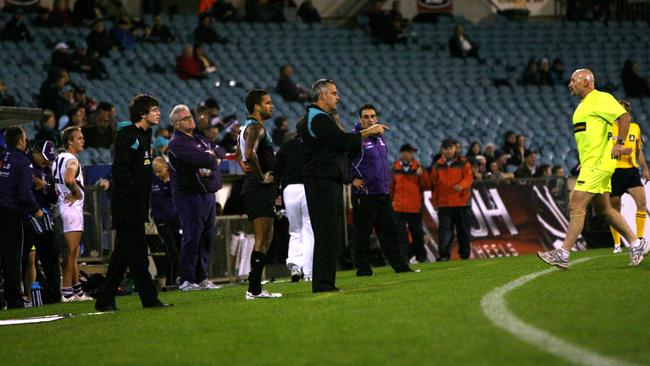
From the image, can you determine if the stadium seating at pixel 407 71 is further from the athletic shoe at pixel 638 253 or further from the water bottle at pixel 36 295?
the athletic shoe at pixel 638 253

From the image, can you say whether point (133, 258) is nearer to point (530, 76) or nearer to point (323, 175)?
point (323, 175)

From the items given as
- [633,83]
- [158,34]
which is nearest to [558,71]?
[633,83]

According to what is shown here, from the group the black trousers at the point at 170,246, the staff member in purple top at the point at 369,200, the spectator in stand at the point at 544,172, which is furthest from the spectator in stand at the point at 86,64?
the staff member in purple top at the point at 369,200

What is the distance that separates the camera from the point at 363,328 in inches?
305

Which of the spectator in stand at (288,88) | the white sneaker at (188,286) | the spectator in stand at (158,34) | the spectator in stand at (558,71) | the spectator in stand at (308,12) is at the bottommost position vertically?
the white sneaker at (188,286)

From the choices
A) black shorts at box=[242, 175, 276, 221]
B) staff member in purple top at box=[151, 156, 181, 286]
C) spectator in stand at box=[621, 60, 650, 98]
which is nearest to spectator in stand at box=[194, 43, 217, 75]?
staff member in purple top at box=[151, 156, 181, 286]

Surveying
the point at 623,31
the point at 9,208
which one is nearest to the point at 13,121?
the point at 9,208

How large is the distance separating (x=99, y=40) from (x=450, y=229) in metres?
9.36

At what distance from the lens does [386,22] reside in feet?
101

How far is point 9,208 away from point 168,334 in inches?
217

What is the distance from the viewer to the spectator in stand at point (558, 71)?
30.9 metres

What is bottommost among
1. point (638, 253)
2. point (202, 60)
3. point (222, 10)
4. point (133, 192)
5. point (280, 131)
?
point (638, 253)

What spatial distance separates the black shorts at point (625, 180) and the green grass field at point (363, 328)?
15.3ft

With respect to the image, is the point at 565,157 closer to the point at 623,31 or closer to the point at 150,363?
the point at 623,31
